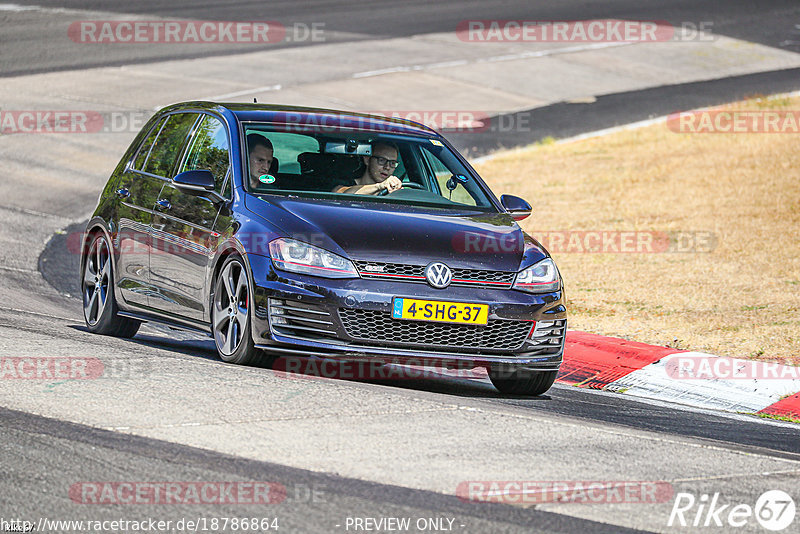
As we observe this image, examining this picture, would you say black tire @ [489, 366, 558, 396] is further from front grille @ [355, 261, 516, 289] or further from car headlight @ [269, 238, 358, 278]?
car headlight @ [269, 238, 358, 278]

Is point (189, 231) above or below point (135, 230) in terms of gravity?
above

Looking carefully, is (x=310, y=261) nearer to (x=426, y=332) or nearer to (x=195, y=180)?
(x=426, y=332)

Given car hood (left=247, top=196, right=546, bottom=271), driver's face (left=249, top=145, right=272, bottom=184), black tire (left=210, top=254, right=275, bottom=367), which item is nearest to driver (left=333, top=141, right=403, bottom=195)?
car hood (left=247, top=196, right=546, bottom=271)

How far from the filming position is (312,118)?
909 centimetres

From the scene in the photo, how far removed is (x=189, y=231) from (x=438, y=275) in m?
1.85

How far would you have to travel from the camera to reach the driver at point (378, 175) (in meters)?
8.74

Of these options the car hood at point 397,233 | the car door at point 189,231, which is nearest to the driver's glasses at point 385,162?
the car hood at point 397,233

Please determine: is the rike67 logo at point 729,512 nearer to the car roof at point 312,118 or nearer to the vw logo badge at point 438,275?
the vw logo badge at point 438,275

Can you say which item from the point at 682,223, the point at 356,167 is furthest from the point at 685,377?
the point at 682,223

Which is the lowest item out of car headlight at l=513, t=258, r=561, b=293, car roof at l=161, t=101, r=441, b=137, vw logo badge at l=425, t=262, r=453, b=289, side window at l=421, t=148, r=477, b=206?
car headlight at l=513, t=258, r=561, b=293

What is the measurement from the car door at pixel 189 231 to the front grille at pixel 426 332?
1209 mm

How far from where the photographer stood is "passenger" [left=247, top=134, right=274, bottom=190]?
8461mm

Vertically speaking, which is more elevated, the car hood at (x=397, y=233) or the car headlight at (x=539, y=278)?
the car hood at (x=397, y=233)

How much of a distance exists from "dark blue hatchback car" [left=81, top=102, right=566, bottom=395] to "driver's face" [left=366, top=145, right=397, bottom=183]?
1cm
